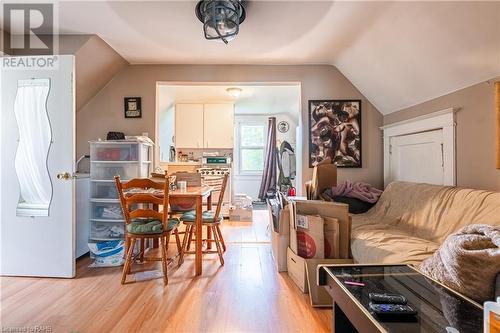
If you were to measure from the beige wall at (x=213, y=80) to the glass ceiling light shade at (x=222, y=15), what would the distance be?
1.26 meters

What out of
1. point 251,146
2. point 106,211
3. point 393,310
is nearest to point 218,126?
point 251,146

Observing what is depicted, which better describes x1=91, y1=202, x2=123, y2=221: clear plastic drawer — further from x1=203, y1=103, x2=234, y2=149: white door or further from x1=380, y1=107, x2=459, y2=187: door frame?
x1=380, y1=107, x2=459, y2=187: door frame

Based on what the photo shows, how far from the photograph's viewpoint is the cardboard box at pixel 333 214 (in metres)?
2.10

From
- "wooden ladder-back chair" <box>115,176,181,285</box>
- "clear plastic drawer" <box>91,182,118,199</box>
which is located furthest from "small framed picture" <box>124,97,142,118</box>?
"wooden ladder-back chair" <box>115,176,181,285</box>

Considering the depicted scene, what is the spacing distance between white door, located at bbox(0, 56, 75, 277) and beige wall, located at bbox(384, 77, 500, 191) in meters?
3.39

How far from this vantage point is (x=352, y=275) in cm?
121

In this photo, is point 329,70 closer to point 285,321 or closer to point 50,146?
point 285,321

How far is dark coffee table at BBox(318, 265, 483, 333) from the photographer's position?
0.84m

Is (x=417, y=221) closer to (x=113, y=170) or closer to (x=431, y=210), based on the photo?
(x=431, y=210)

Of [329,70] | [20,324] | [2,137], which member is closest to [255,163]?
[329,70]

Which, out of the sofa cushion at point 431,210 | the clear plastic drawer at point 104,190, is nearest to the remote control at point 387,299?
the sofa cushion at point 431,210

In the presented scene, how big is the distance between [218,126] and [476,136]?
4.03 meters

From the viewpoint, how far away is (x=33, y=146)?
7.77ft

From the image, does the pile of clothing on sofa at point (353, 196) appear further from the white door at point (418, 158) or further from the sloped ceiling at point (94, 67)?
the sloped ceiling at point (94, 67)
